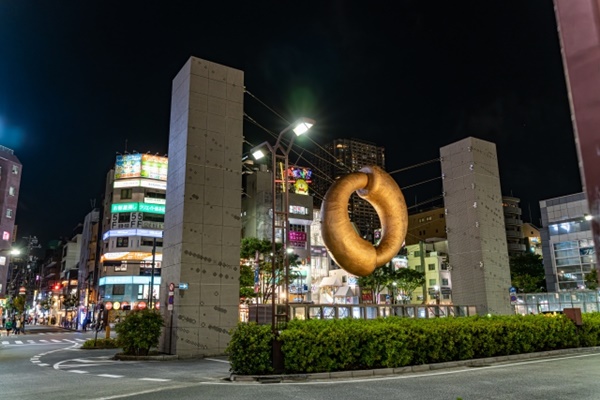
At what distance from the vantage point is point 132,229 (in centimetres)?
7088

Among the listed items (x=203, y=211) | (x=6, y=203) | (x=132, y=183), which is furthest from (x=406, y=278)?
(x=6, y=203)

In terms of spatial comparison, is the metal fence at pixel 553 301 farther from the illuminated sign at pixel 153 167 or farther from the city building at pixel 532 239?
the city building at pixel 532 239

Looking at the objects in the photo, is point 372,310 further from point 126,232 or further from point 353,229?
point 126,232

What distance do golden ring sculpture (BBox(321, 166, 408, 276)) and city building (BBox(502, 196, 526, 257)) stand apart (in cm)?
8276

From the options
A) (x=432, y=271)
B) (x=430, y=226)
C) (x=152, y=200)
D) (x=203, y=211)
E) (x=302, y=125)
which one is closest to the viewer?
(x=302, y=125)

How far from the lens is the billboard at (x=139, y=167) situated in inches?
2849

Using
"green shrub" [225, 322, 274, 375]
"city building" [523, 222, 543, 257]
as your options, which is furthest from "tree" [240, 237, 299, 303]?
"city building" [523, 222, 543, 257]

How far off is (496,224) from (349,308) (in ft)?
33.1

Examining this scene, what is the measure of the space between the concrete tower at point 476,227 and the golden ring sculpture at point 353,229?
898 cm

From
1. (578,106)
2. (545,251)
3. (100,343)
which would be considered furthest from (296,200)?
(578,106)

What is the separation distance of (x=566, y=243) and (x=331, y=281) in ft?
123

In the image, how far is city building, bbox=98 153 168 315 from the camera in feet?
232

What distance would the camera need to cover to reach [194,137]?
894 inches

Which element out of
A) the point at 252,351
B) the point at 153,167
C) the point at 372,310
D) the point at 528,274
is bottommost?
the point at 252,351
